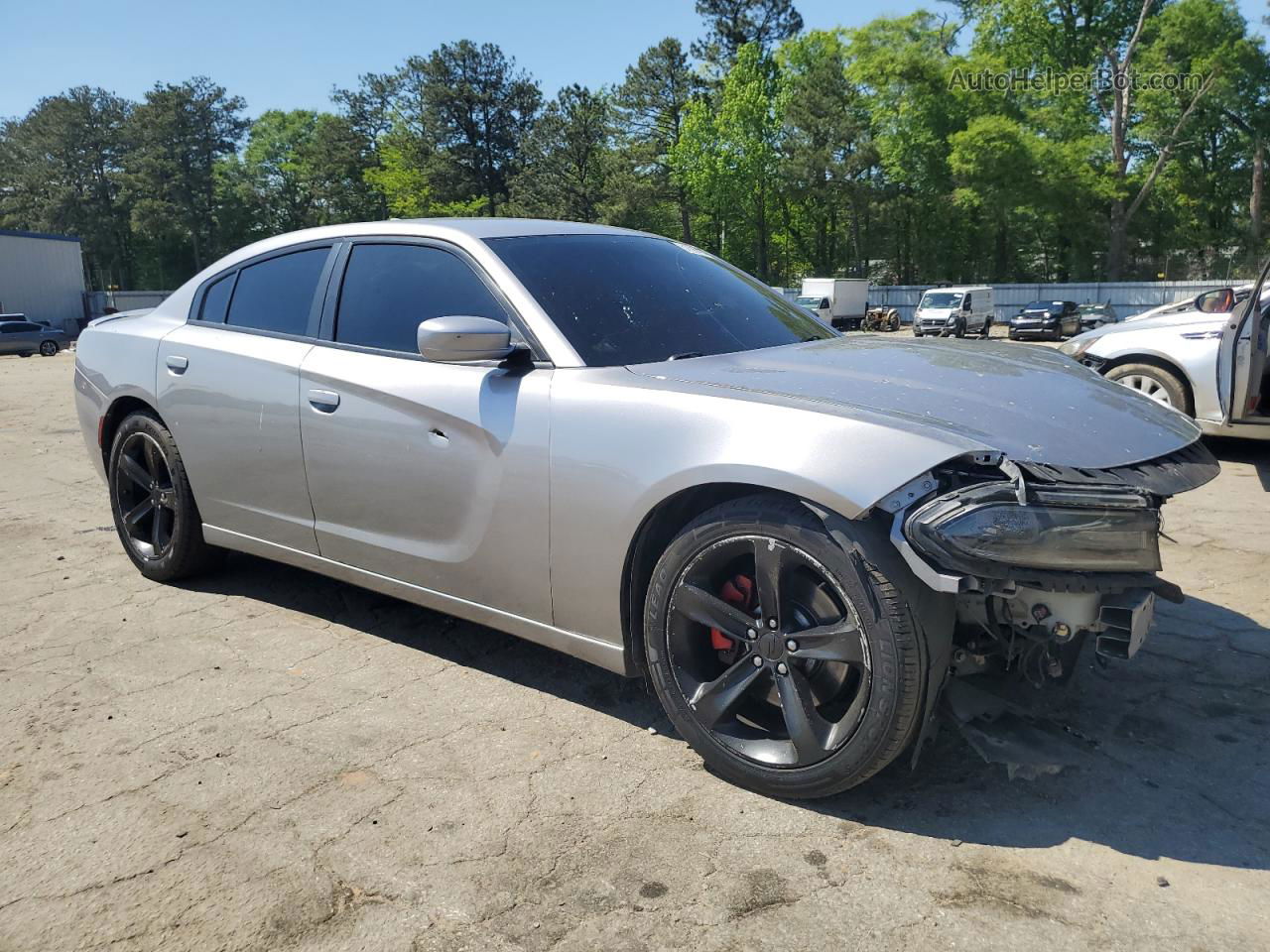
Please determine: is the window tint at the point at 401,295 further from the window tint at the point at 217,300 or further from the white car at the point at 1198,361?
the white car at the point at 1198,361

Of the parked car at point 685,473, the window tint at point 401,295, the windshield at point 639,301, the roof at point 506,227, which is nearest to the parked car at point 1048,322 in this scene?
the parked car at point 685,473

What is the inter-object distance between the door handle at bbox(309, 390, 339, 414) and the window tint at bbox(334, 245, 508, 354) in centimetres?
22

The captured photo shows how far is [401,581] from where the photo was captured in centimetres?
354

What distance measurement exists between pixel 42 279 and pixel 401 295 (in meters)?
53.9

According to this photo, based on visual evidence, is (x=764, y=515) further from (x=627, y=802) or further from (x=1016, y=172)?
(x=1016, y=172)

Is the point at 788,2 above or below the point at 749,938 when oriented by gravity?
above

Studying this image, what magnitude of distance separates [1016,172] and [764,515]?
49.9 m

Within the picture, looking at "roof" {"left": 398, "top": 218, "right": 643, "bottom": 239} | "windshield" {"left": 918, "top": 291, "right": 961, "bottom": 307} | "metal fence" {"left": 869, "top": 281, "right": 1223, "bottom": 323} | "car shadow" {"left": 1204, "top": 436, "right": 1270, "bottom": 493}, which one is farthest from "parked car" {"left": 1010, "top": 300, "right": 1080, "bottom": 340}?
"roof" {"left": 398, "top": 218, "right": 643, "bottom": 239}

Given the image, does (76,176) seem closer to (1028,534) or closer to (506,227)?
(506,227)

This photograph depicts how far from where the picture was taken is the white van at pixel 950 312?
111ft

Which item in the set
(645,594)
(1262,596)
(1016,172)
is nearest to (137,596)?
(645,594)

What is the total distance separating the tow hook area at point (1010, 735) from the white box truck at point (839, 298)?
122 ft

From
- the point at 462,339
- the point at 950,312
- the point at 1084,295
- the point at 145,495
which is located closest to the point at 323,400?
the point at 462,339

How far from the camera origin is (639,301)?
3477 mm
